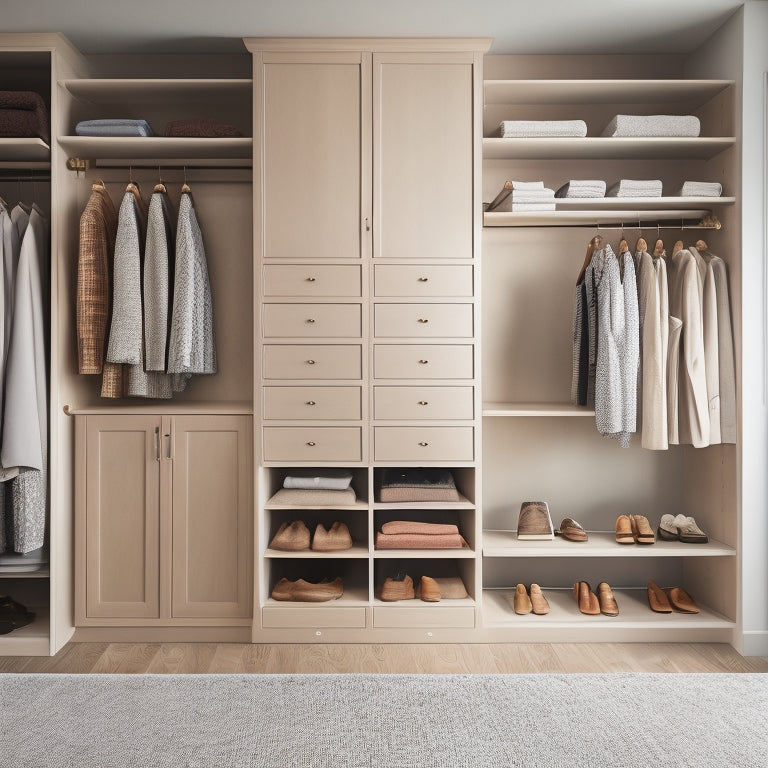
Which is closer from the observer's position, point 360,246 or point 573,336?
point 360,246

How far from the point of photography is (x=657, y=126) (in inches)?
122

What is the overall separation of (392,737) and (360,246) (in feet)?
6.18

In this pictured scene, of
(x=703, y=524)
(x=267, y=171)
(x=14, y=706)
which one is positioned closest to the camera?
(x=14, y=706)

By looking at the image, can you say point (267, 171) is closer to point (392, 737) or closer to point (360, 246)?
point (360, 246)

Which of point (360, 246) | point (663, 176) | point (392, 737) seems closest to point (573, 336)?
point (663, 176)

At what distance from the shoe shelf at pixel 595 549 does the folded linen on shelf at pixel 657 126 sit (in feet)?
5.83

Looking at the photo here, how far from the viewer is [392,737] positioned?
1.98 m

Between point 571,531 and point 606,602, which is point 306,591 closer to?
point 571,531

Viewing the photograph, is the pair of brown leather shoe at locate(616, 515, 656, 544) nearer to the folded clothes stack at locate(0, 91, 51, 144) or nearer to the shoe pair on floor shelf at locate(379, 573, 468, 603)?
the shoe pair on floor shelf at locate(379, 573, 468, 603)

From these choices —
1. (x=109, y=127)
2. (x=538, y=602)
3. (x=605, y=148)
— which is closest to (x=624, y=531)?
(x=538, y=602)

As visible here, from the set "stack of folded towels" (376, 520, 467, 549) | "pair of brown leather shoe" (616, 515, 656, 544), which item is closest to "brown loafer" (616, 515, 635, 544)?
"pair of brown leather shoe" (616, 515, 656, 544)

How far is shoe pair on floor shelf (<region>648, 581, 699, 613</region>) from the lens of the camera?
3164mm

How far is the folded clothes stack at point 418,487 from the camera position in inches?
122

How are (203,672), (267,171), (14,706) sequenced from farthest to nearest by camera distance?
(267,171)
(203,672)
(14,706)
